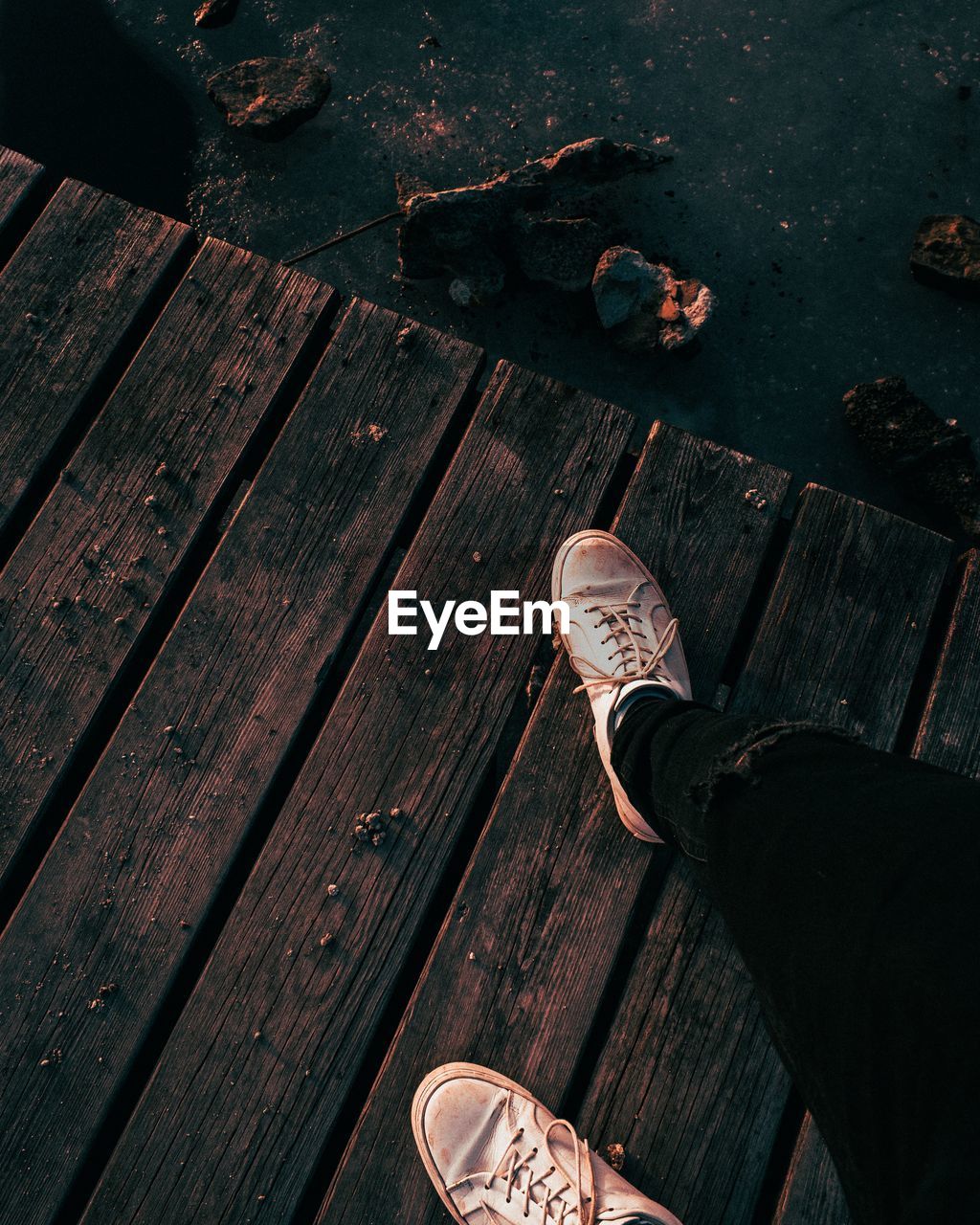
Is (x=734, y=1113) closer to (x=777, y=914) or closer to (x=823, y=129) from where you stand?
(x=777, y=914)

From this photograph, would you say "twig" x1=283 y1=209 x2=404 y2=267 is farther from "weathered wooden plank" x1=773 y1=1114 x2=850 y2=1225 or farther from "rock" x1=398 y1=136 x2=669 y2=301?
"weathered wooden plank" x1=773 y1=1114 x2=850 y2=1225

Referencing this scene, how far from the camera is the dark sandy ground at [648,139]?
7.02ft

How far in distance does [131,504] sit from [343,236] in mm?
970

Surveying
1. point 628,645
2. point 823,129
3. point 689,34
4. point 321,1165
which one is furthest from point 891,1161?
point 689,34

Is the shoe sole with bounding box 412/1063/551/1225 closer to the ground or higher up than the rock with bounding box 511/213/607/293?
closer to the ground

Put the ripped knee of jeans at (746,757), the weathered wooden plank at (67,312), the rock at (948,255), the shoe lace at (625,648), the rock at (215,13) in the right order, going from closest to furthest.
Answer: the ripped knee of jeans at (746,757) < the shoe lace at (625,648) < the weathered wooden plank at (67,312) < the rock at (948,255) < the rock at (215,13)

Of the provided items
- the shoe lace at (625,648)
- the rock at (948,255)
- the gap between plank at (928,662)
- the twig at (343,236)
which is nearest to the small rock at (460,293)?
the twig at (343,236)

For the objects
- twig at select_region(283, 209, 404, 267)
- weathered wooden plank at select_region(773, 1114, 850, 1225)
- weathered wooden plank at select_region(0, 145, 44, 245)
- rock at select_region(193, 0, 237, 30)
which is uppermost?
rock at select_region(193, 0, 237, 30)

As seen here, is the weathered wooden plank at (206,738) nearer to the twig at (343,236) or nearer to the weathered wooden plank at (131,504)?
the weathered wooden plank at (131,504)

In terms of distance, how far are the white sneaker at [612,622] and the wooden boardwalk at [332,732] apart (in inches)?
2.4

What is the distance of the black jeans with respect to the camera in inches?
36.3

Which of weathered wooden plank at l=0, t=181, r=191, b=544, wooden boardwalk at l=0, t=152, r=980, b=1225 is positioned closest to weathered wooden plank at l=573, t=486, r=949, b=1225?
wooden boardwalk at l=0, t=152, r=980, b=1225

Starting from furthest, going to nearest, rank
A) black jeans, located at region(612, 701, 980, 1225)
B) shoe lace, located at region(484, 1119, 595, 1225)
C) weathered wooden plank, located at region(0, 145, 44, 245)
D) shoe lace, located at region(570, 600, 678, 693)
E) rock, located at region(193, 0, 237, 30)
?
rock, located at region(193, 0, 237, 30) < weathered wooden plank, located at region(0, 145, 44, 245) < shoe lace, located at region(570, 600, 678, 693) < shoe lace, located at region(484, 1119, 595, 1225) < black jeans, located at region(612, 701, 980, 1225)
